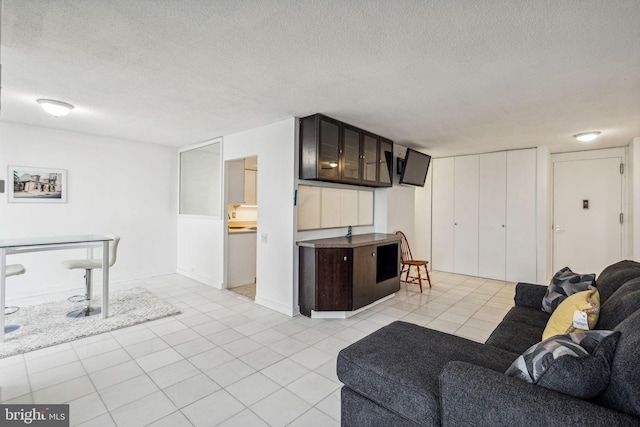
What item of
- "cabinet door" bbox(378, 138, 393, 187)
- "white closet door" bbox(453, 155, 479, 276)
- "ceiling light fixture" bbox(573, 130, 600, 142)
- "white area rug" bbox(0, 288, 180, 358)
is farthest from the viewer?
"white closet door" bbox(453, 155, 479, 276)

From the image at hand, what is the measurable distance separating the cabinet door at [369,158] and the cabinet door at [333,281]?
4.45ft

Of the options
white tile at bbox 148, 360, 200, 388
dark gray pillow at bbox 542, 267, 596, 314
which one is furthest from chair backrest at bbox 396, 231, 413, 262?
white tile at bbox 148, 360, 200, 388

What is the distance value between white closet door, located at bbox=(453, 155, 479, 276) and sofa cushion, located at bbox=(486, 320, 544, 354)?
162 inches

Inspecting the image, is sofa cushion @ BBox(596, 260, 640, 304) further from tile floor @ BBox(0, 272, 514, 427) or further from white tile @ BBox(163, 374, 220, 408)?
white tile @ BBox(163, 374, 220, 408)

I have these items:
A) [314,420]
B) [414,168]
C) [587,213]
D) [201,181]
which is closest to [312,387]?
[314,420]

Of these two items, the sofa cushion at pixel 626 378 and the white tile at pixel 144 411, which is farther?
the white tile at pixel 144 411

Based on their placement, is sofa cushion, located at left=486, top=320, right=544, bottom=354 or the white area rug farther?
the white area rug

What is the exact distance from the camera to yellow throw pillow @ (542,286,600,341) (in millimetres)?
1713

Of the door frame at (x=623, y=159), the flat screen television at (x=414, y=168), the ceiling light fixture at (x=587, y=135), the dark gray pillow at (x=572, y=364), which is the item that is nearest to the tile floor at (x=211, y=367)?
the dark gray pillow at (x=572, y=364)

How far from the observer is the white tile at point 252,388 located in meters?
2.15

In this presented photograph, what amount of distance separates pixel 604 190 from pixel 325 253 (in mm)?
5341

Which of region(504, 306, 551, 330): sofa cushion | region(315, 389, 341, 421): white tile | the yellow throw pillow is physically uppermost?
the yellow throw pillow

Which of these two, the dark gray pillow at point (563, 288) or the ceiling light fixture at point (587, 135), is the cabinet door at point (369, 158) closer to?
the dark gray pillow at point (563, 288)

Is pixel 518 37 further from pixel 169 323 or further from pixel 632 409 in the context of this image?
pixel 169 323
